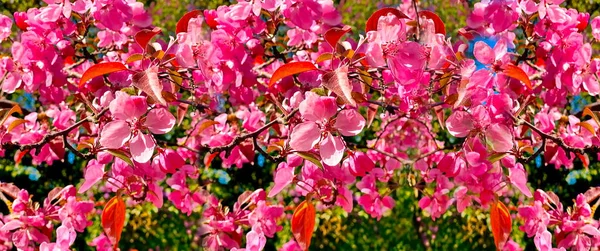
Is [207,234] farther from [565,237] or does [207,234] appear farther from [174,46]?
[565,237]

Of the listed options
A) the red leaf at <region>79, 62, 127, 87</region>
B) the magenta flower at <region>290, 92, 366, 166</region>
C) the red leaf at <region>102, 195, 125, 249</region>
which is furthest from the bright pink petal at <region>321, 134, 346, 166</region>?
the red leaf at <region>102, 195, 125, 249</region>

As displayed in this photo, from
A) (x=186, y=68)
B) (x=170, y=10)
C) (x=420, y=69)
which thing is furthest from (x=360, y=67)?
(x=170, y=10)

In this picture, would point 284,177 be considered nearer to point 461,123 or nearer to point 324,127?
point 324,127

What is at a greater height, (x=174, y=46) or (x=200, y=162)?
(x=174, y=46)

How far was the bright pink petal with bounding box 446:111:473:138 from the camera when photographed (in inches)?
103

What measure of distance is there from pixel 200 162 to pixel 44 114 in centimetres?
94

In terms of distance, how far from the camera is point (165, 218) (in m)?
5.07

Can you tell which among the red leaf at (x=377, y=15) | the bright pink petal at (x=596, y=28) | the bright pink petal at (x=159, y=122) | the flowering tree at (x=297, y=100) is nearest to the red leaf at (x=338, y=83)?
the flowering tree at (x=297, y=100)

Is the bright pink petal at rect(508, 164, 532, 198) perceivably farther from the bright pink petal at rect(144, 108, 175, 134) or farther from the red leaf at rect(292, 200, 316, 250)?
the bright pink petal at rect(144, 108, 175, 134)

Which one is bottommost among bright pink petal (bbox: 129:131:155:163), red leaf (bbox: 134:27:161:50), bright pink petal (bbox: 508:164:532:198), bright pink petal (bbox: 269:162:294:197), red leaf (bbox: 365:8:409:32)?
bright pink petal (bbox: 508:164:532:198)

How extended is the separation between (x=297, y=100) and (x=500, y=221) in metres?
1.12

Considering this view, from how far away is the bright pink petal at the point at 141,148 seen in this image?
8.02 feet

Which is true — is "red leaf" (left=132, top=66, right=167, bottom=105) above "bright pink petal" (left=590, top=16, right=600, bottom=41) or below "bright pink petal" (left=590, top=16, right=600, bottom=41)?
above

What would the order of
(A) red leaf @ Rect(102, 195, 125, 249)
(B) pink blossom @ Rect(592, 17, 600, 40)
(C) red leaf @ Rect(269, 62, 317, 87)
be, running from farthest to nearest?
(B) pink blossom @ Rect(592, 17, 600, 40) → (A) red leaf @ Rect(102, 195, 125, 249) → (C) red leaf @ Rect(269, 62, 317, 87)
